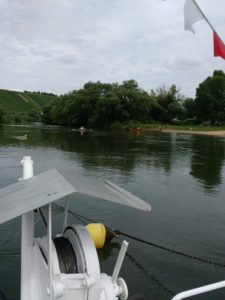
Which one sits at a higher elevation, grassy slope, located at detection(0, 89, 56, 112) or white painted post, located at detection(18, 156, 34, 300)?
grassy slope, located at detection(0, 89, 56, 112)

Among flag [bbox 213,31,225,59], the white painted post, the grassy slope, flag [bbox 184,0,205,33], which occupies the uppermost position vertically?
the grassy slope

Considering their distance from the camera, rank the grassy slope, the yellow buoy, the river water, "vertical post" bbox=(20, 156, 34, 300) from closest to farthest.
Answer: "vertical post" bbox=(20, 156, 34, 300) < the river water < the yellow buoy < the grassy slope

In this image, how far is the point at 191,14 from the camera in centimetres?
589

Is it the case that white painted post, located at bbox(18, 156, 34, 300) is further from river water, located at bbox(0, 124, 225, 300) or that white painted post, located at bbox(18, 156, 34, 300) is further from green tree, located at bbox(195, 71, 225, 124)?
green tree, located at bbox(195, 71, 225, 124)

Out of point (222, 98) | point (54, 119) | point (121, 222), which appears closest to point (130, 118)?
point (222, 98)

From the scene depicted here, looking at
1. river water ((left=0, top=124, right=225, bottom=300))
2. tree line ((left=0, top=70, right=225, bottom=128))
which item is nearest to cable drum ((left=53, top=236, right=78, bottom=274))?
river water ((left=0, top=124, right=225, bottom=300))

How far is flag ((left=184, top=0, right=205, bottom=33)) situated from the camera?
5801 mm

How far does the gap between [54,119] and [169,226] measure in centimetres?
9710

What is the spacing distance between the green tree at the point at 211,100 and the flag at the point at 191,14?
82.6 meters

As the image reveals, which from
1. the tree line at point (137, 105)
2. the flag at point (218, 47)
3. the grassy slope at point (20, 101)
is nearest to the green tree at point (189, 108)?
the tree line at point (137, 105)

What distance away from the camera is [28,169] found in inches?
204

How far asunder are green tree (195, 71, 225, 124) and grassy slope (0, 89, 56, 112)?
91.0 meters

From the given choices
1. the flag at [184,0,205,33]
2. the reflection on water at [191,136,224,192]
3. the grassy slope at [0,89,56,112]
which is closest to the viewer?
the flag at [184,0,205,33]

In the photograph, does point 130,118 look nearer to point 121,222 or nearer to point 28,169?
point 121,222
